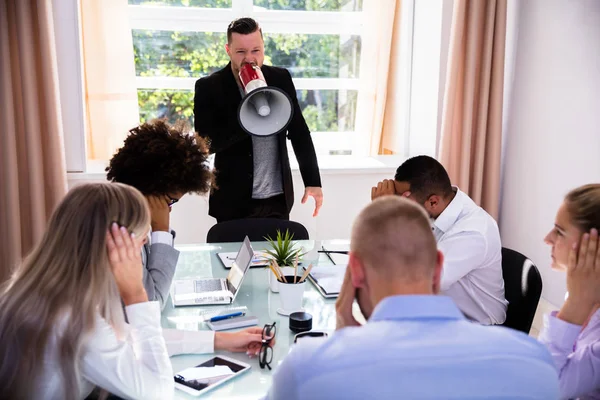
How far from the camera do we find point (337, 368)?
3.01ft

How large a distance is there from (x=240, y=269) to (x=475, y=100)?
8.10ft

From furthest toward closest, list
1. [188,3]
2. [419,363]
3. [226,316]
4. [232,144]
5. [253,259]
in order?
[188,3] < [232,144] < [253,259] < [226,316] < [419,363]

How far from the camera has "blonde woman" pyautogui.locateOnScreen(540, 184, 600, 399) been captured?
1440mm

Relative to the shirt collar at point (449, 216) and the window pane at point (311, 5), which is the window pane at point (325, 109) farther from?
the shirt collar at point (449, 216)

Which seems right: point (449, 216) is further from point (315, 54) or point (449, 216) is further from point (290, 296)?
point (315, 54)

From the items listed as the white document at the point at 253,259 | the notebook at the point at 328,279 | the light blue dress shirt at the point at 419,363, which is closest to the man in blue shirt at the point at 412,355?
the light blue dress shirt at the point at 419,363

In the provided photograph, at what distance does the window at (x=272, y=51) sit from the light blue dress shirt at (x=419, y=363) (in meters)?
3.48

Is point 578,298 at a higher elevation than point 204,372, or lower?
higher

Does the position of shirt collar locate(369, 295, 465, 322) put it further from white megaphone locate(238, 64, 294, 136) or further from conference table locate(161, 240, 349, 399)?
white megaphone locate(238, 64, 294, 136)

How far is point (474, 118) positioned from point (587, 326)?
2.63 m

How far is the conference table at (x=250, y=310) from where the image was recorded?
1.41 m

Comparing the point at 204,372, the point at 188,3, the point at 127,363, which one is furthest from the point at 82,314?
the point at 188,3

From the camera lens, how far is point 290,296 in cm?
185

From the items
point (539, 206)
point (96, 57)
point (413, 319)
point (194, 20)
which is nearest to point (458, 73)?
point (539, 206)
